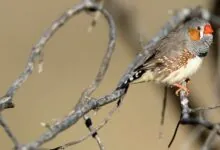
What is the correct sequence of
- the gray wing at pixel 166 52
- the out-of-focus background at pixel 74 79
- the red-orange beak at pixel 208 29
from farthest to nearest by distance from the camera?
the out-of-focus background at pixel 74 79, the gray wing at pixel 166 52, the red-orange beak at pixel 208 29

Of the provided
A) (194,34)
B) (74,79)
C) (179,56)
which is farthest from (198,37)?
(74,79)

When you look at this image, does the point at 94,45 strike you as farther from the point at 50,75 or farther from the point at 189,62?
the point at 189,62

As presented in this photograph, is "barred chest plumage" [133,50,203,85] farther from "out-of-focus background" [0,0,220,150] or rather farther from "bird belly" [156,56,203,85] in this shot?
"out-of-focus background" [0,0,220,150]

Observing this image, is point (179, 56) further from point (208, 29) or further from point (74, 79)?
point (74, 79)

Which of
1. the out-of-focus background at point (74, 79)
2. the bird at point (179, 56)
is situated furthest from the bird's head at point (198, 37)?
→ the out-of-focus background at point (74, 79)

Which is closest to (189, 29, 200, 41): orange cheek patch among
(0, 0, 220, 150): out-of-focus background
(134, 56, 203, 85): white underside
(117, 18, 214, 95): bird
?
(117, 18, 214, 95): bird

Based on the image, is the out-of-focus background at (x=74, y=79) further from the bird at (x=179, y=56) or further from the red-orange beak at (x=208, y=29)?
the red-orange beak at (x=208, y=29)

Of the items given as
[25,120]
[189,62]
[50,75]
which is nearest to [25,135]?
[25,120]
